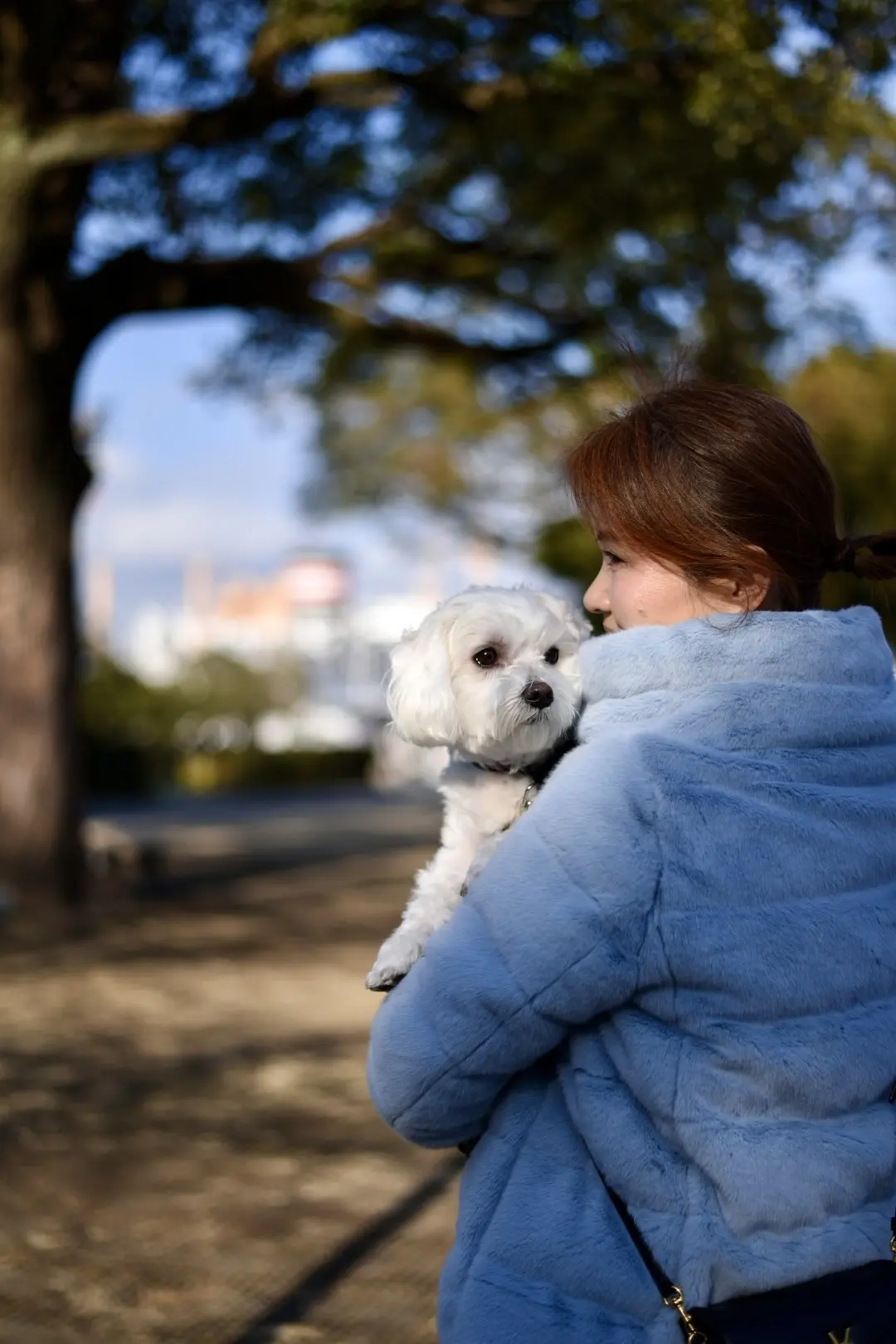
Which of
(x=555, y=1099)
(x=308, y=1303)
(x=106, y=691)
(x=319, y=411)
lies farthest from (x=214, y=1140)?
→ (x=106, y=691)

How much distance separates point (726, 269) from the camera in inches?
414

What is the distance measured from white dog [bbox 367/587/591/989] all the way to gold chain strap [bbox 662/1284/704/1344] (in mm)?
643

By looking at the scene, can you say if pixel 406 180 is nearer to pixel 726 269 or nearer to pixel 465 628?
pixel 726 269

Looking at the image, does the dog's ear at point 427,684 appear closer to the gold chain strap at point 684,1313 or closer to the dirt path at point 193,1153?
the gold chain strap at point 684,1313

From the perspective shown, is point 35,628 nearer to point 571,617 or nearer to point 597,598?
point 571,617

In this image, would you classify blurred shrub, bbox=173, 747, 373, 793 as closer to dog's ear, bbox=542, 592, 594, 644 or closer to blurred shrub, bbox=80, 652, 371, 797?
blurred shrub, bbox=80, 652, 371, 797

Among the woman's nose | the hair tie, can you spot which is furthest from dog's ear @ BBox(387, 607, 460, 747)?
the hair tie

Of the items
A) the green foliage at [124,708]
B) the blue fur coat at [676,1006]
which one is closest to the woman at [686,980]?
the blue fur coat at [676,1006]

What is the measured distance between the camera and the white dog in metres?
2.15

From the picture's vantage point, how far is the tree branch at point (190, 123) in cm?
880

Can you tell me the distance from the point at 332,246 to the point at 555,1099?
10575 millimetres

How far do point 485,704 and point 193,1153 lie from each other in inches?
159

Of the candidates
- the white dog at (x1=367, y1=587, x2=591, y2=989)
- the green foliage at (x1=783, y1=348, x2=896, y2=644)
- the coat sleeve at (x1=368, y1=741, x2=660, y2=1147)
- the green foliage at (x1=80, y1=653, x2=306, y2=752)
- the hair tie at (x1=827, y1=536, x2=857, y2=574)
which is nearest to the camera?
the coat sleeve at (x1=368, y1=741, x2=660, y2=1147)

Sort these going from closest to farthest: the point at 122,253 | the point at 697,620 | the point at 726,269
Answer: the point at 697,620
the point at 726,269
the point at 122,253
